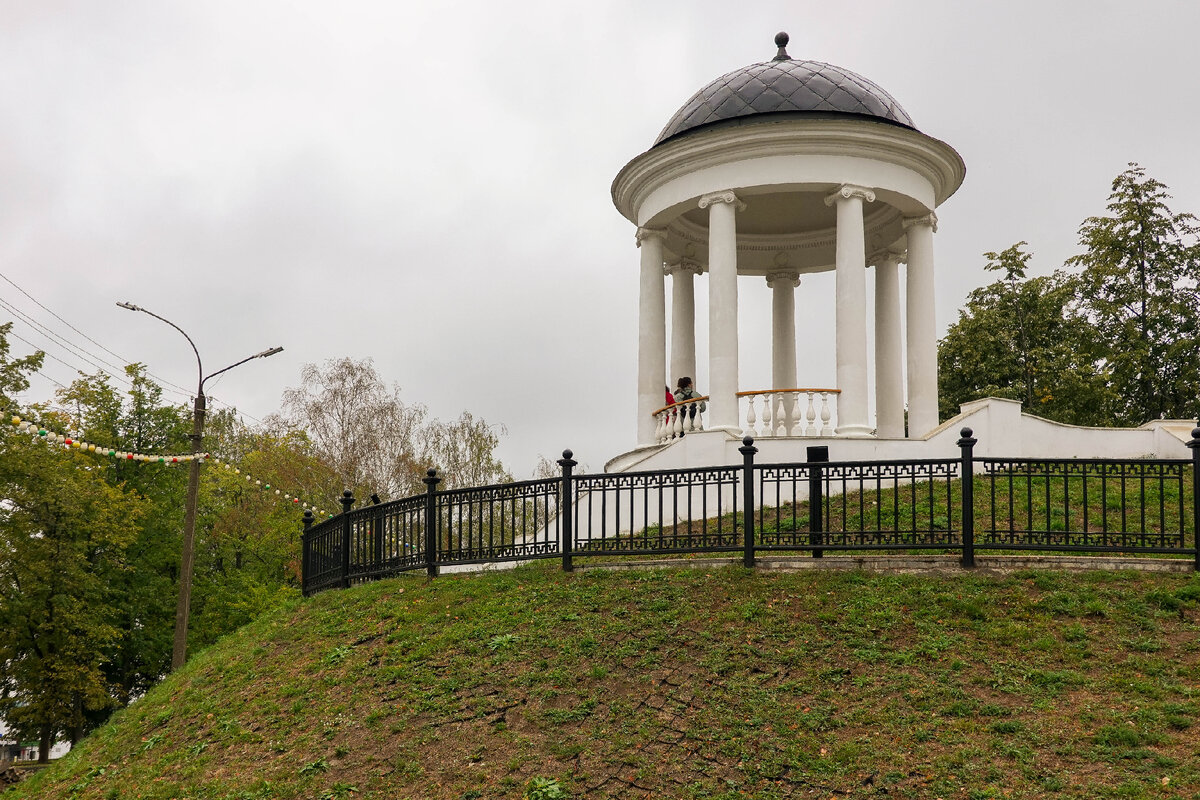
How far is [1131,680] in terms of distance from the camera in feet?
30.6

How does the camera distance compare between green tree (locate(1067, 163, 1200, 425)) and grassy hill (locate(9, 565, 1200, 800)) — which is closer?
grassy hill (locate(9, 565, 1200, 800))

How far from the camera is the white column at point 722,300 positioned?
63.9ft

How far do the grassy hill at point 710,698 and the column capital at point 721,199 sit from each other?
8897 mm

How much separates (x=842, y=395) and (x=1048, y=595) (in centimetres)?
812

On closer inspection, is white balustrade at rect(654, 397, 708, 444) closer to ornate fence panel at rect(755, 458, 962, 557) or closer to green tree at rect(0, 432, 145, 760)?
ornate fence panel at rect(755, 458, 962, 557)

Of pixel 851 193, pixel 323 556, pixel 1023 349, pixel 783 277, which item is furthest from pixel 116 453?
pixel 1023 349

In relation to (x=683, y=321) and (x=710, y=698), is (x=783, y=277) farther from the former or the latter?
(x=710, y=698)

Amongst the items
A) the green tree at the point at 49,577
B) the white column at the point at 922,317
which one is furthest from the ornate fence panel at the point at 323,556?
the green tree at the point at 49,577

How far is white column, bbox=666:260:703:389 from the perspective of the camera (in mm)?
23688

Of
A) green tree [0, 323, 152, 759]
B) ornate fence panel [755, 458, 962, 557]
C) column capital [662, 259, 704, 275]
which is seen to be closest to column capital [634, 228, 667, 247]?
column capital [662, 259, 704, 275]

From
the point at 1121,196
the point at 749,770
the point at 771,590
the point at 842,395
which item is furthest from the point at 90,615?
the point at 1121,196

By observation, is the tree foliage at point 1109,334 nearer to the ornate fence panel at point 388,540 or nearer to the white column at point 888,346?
the white column at point 888,346

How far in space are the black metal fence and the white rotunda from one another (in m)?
2.52

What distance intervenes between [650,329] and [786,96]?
517 centimetres
